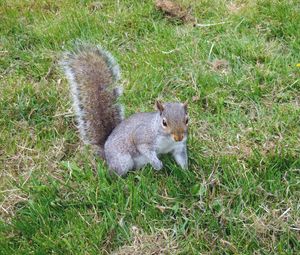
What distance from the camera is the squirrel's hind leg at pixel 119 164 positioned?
2170 mm

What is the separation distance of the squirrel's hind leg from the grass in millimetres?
34

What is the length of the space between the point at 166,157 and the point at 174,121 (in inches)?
9.7

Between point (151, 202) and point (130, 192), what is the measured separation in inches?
3.5

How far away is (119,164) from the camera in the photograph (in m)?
2.17

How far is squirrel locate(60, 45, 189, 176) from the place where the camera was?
211 cm

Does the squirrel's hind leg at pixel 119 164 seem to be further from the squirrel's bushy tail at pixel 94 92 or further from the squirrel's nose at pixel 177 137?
the squirrel's nose at pixel 177 137

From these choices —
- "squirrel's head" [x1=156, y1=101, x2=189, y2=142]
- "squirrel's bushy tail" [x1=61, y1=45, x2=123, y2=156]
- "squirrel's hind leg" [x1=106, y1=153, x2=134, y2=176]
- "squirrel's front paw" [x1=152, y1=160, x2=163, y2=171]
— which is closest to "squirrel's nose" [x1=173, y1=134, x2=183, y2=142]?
"squirrel's head" [x1=156, y1=101, x2=189, y2=142]

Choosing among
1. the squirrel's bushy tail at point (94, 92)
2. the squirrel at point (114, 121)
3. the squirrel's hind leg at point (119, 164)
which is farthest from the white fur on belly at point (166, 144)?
the squirrel's bushy tail at point (94, 92)

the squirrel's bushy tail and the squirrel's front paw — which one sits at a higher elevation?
the squirrel's bushy tail

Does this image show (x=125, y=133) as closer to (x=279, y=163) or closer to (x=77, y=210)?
(x=77, y=210)

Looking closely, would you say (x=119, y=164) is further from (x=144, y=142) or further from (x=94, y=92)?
(x=94, y=92)

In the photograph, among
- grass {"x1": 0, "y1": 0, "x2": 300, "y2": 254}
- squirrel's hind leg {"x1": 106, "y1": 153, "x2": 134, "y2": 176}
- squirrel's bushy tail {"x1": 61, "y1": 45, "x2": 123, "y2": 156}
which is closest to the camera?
grass {"x1": 0, "y1": 0, "x2": 300, "y2": 254}

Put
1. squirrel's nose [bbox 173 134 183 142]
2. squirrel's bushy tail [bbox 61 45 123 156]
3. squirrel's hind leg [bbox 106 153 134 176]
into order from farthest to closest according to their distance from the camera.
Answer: squirrel's bushy tail [bbox 61 45 123 156] → squirrel's hind leg [bbox 106 153 134 176] → squirrel's nose [bbox 173 134 183 142]

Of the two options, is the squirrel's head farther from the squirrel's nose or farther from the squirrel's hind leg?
the squirrel's hind leg
